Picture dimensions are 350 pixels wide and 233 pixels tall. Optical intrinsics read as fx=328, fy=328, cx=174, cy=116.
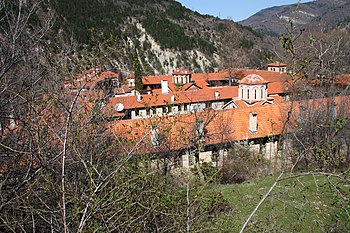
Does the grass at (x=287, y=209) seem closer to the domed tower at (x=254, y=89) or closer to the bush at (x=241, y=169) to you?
the bush at (x=241, y=169)

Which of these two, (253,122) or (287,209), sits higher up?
(253,122)

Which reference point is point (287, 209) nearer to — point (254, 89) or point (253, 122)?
point (253, 122)

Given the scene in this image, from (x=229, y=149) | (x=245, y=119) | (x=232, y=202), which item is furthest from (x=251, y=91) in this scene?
(x=232, y=202)

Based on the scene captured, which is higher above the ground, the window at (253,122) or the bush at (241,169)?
the window at (253,122)

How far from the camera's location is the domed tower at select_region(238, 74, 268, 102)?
30.6 meters

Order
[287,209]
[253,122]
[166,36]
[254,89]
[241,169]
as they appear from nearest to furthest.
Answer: [287,209] → [241,169] → [253,122] → [254,89] → [166,36]

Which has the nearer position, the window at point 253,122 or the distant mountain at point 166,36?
the window at point 253,122

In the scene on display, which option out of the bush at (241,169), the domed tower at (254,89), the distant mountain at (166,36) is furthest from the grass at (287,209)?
the distant mountain at (166,36)

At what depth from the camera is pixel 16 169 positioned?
545cm

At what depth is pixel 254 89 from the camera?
30.9 metres

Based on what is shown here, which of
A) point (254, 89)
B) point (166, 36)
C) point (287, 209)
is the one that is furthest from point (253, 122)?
point (166, 36)

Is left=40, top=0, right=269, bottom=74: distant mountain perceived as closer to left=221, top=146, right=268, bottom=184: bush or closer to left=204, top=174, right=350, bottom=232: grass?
left=221, top=146, right=268, bottom=184: bush

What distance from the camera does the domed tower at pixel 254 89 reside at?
30578mm

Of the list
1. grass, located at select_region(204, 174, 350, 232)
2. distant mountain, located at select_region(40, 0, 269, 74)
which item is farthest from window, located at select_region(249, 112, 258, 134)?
distant mountain, located at select_region(40, 0, 269, 74)
